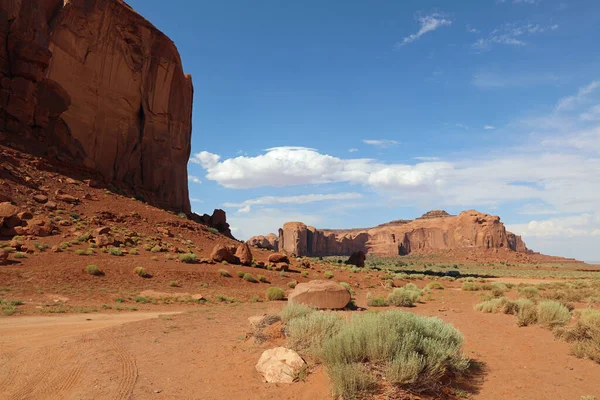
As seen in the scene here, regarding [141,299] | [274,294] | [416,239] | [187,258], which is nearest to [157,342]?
[141,299]

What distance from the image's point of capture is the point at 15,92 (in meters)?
31.5

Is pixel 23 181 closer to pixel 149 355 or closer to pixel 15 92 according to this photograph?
pixel 15 92

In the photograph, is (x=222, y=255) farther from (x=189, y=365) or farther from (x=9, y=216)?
(x=189, y=365)

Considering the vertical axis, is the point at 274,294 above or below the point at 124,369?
above

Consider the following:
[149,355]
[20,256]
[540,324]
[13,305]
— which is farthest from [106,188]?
[540,324]

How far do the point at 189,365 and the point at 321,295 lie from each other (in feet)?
24.8

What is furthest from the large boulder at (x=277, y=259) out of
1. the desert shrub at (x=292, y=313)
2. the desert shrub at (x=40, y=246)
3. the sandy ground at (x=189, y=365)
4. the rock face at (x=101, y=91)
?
the desert shrub at (x=292, y=313)

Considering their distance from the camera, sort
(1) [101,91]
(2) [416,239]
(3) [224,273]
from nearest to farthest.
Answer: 1. (3) [224,273]
2. (1) [101,91]
3. (2) [416,239]

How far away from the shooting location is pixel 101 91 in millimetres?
39062

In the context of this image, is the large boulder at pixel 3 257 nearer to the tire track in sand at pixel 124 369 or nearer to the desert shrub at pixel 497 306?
the tire track in sand at pixel 124 369

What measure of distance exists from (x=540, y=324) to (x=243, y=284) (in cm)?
1702

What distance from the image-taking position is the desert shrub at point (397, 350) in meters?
5.66

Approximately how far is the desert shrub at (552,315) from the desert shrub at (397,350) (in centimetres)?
511

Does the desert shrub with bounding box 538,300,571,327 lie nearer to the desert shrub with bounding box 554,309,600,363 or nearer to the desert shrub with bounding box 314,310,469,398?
the desert shrub with bounding box 554,309,600,363
